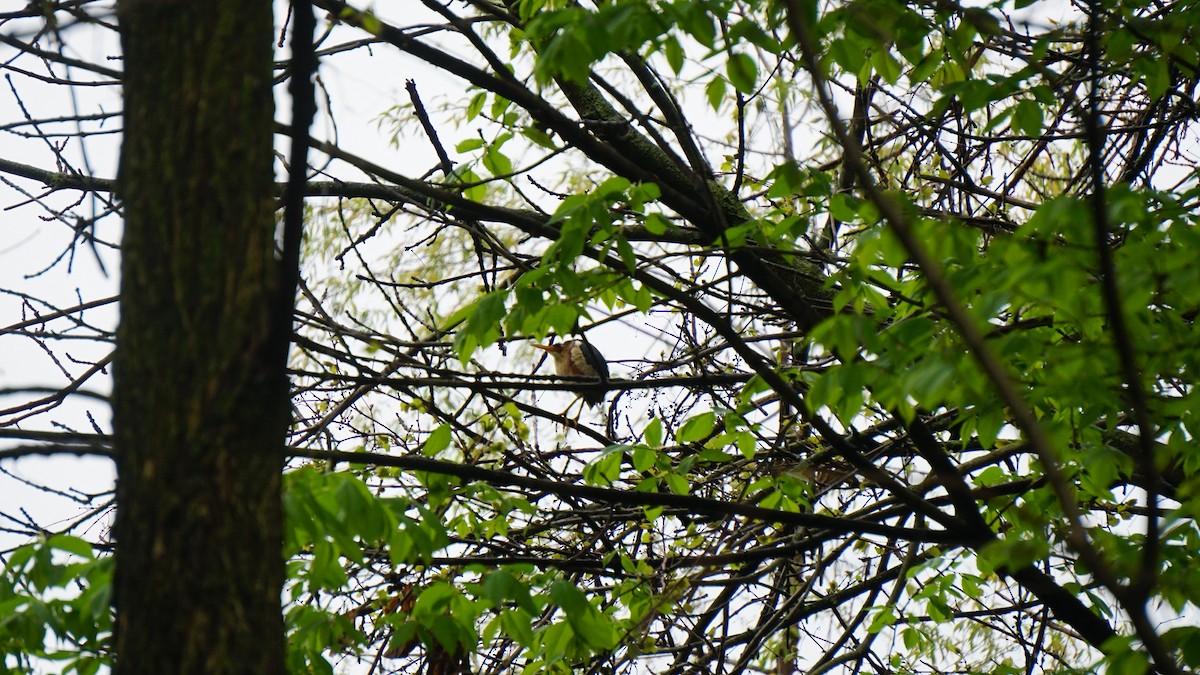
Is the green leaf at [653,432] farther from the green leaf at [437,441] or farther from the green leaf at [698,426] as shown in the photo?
the green leaf at [437,441]

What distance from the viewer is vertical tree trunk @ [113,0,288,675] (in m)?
1.25

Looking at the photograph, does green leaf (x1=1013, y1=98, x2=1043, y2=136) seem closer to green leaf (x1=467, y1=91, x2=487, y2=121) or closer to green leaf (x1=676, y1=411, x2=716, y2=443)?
green leaf (x1=676, y1=411, x2=716, y2=443)

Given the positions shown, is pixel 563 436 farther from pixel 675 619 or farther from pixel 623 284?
pixel 623 284

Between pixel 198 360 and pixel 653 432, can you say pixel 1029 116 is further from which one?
pixel 198 360

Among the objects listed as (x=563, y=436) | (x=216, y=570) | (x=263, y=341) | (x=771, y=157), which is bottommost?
(x=216, y=570)

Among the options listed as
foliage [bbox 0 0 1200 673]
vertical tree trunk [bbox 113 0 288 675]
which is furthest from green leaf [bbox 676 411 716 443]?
vertical tree trunk [bbox 113 0 288 675]

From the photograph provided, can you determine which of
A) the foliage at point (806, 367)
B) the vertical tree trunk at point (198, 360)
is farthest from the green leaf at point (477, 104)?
the vertical tree trunk at point (198, 360)

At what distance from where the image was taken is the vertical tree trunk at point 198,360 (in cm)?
125

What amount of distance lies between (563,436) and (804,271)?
1.58 metres

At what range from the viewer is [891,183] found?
3.93m

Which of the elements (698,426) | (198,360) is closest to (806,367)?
(698,426)

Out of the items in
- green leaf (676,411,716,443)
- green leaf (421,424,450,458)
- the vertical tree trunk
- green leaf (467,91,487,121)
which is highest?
green leaf (467,91,487,121)

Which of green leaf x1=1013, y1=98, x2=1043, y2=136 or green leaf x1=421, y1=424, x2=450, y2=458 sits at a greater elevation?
green leaf x1=1013, y1=98, x2=1043, y2=136

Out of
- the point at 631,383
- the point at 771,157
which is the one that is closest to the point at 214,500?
the point at 631,383
